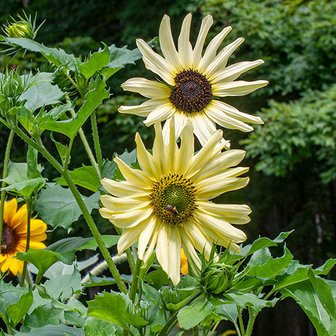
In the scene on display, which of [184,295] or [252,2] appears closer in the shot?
[184,295]

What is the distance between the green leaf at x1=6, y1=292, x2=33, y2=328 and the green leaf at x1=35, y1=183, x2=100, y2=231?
0.12 m

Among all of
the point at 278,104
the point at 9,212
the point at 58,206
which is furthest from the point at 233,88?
the point at 278,104

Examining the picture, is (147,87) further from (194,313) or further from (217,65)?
(194,313)

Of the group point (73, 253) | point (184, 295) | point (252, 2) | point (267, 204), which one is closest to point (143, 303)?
point (184, 295)

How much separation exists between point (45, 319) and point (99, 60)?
0.80 feet

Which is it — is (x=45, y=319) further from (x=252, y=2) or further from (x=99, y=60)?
(x=252, y=2)

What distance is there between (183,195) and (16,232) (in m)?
0.38

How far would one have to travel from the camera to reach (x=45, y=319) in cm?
53

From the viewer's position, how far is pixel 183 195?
496 mm

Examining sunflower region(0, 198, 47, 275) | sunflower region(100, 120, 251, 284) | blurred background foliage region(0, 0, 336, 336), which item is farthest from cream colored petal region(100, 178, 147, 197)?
blurred background foliage region(0, 0, 336, 336)

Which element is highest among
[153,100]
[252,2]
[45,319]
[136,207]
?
[252,2]

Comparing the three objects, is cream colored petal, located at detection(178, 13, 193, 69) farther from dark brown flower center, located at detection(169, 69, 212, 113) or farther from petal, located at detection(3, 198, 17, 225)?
petal, located at detection(3, 198, 17, 225)

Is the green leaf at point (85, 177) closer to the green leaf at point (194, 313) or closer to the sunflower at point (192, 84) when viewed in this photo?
the sunflower at point (192, 84)

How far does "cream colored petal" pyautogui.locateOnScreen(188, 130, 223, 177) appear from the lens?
1.56 ft
